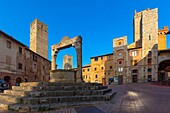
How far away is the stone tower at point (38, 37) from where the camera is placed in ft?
121

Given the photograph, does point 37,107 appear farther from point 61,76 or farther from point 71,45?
point 71,45

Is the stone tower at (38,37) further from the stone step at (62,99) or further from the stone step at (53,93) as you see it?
the stone step at (62,99)

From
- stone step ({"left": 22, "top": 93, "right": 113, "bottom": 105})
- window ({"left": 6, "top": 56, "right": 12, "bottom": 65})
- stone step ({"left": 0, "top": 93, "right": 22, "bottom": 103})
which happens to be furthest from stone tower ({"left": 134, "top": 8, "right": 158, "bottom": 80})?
stone step ({"left": 0, "top": 93, "right": 22, "bottom": 103})

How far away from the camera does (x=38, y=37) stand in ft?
123

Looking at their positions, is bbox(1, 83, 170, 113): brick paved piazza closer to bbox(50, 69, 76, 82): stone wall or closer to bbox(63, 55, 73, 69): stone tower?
bbox(50, 69, 76, 82): stone wall

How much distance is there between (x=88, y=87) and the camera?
8133 millimetres

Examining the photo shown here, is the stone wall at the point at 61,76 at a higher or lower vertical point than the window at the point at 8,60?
lower

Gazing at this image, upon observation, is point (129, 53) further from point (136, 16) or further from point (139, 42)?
point (136, 16)

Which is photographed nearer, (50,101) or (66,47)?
(50,101)

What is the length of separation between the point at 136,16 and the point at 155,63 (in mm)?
22062

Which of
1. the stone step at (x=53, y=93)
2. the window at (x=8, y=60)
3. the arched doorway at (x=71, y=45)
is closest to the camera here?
the stone step at (x=53, y=93)

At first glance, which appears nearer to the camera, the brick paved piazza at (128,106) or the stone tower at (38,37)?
the brick paved piazza at (128,106)

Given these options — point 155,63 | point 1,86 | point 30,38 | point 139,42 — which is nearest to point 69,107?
point 1,86

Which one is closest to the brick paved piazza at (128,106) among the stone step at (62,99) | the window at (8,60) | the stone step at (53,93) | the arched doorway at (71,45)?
the stone step at (62,99)
